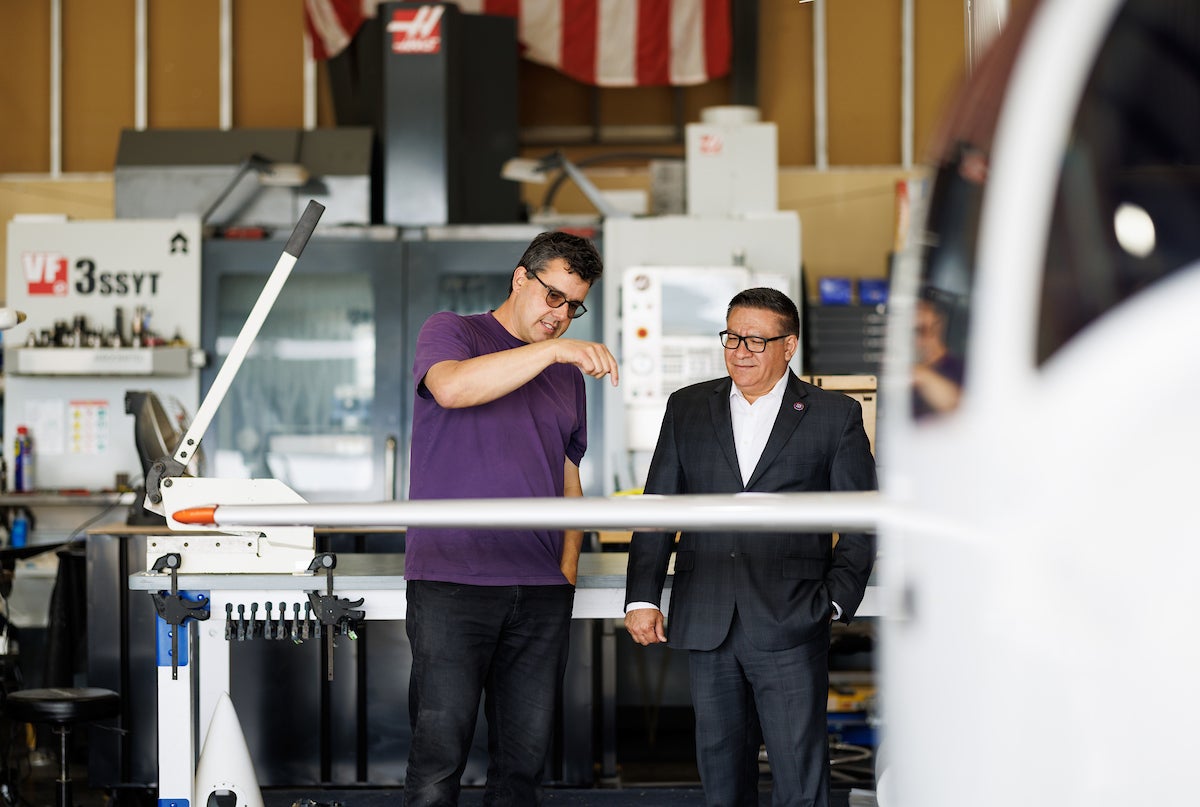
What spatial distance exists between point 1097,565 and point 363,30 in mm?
6552

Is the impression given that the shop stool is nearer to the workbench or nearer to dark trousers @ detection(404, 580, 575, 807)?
the workbench

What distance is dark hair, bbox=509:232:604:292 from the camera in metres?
2.59

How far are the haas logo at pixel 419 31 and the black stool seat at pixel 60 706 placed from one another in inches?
130

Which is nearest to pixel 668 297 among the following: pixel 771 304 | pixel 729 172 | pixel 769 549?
pixel 729 172

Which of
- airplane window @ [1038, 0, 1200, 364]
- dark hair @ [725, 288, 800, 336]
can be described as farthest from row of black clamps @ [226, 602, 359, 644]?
airplane window @ [1038, 0, 1200, 364]

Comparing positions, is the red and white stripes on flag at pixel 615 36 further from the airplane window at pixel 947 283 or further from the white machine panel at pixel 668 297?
the airplane window at pixel 947 283

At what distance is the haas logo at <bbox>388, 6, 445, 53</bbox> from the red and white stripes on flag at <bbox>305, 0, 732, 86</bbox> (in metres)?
1.61

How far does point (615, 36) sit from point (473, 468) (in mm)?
5440

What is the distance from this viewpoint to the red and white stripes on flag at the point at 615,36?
7402mm

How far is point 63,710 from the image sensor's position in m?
3.45

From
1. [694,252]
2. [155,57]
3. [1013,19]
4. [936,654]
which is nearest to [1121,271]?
[1013,19]

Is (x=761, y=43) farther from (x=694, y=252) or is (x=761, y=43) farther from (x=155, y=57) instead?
(x=155, y=57)

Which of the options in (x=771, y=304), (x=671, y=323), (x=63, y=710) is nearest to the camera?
(x=771, y=304)

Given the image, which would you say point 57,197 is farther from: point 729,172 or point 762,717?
point 762,717
